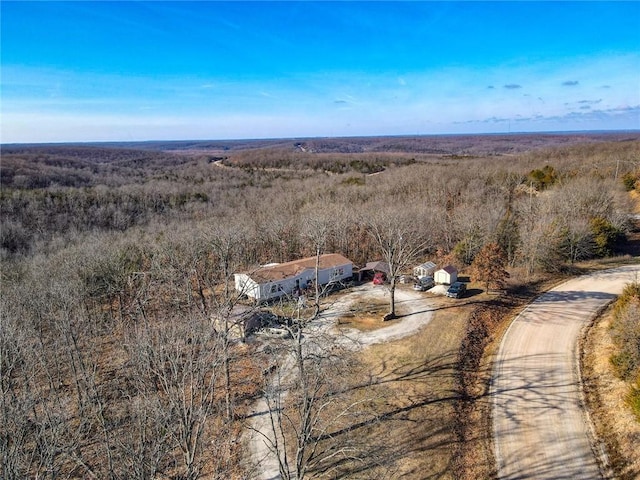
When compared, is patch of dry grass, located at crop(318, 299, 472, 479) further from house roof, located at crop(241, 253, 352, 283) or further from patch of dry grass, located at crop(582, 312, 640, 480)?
house roof, located at crop(241, 253, 352, 283)

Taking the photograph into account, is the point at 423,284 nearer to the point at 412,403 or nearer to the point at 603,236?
the point at 412,403

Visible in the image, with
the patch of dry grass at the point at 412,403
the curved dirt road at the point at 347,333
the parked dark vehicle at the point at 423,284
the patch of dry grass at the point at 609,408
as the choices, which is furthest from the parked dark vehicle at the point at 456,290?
the patch of dry grass at the point at 609,408

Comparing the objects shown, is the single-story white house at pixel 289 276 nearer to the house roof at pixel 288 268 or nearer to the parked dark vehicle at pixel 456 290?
the house roof at pixel 288 268

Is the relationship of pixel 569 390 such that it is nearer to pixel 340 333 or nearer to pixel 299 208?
pixel 340 333

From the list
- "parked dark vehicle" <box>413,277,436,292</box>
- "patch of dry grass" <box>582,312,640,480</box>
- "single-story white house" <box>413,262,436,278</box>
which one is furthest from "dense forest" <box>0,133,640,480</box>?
"patch of dry grass" <box>582,312,640,480</box>

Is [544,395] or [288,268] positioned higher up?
[288,268]

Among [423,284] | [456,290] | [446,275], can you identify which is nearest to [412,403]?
[456,290]

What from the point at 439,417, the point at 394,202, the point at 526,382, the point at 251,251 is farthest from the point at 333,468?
the point at 394,202
